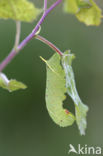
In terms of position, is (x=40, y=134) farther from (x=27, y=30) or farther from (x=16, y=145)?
(x=27, y=30)

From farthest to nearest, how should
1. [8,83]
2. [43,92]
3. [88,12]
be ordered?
[43,92] < [88,12] < [8,83]

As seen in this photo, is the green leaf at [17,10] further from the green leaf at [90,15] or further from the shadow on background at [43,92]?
the shadow on background at [43,92]

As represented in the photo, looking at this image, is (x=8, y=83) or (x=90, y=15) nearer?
(x=8, y=83)

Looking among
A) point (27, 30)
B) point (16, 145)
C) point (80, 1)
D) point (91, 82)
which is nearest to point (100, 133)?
point (91, 82)

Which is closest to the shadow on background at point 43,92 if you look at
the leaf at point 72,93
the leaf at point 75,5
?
the leaf at point 75,5

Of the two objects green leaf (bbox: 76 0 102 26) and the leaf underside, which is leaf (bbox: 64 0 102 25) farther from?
the leaf underside

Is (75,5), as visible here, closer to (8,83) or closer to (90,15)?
(90,15)

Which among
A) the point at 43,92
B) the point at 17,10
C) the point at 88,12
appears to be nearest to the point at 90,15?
the point at 88,12
